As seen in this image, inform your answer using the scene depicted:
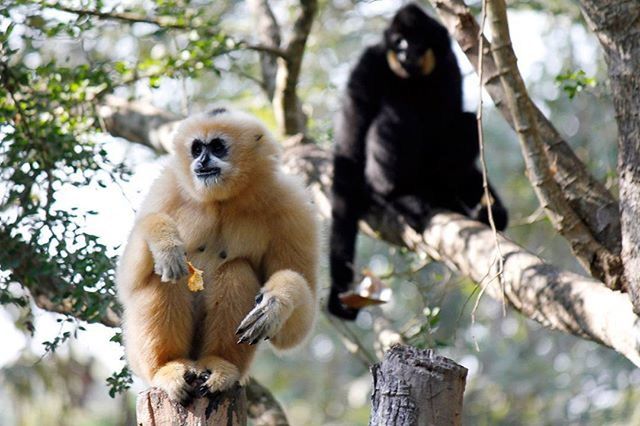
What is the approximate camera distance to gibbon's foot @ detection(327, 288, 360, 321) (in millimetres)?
7961

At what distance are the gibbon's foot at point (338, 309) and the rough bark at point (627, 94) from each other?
3435 mm

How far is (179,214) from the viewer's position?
570cm

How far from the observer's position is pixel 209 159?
5.76 meters

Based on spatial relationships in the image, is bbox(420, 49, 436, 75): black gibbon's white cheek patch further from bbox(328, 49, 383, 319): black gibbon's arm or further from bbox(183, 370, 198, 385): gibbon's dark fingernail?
bbox(183, 370, 198, 385): gibbon's dark fingernail

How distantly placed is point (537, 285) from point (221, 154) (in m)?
2.16

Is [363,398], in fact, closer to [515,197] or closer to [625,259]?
[515,197]

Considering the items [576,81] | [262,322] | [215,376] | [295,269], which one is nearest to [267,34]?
[576,81]

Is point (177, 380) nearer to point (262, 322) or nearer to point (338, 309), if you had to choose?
point (262, 322)

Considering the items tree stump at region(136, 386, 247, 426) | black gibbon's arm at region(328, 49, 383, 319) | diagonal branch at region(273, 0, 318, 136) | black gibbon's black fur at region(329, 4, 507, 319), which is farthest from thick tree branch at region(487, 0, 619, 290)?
diagonal branch at region(273, 0, 318, 136)

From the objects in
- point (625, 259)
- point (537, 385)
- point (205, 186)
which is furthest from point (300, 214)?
point (537, 385)

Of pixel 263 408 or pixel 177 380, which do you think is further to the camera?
pixel 263 408

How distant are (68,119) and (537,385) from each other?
11.7m

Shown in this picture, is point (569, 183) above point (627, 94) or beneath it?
beneath

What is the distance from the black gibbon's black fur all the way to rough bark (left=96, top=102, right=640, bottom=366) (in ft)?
1.75
